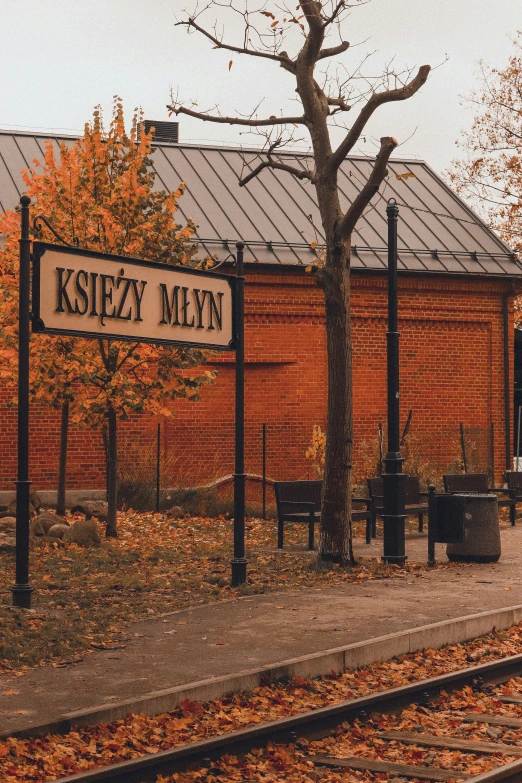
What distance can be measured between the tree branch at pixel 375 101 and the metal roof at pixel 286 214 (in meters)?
9.45

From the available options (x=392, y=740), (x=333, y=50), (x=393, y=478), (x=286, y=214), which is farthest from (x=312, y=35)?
(x=286, y=214)

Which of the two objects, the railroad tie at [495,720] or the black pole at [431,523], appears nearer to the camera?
the railroad tie at [495,720]

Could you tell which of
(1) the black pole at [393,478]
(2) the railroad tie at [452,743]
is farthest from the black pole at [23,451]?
(1) the black pole at [393,478]

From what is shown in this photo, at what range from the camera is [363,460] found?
2331 centimetres

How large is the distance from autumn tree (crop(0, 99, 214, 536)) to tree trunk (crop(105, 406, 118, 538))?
0.02 meters

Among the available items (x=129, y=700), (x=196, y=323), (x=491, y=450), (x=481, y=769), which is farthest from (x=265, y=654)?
(x=491, y=450)

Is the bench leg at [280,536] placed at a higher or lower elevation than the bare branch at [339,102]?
lower

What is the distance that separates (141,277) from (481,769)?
246 inches

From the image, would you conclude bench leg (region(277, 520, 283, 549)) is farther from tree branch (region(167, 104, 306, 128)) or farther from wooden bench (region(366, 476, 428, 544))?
tree branch (region(167, 104, 306, 128))

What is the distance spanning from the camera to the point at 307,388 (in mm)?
23141

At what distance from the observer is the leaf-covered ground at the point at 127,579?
884cm

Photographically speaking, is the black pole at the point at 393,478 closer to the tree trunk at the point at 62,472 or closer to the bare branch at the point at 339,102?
the bare branch at the point at 339,102

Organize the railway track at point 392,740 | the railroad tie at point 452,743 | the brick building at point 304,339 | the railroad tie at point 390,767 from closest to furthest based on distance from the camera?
Result: 1. the railway track at point 392,740
2. the railroad tie at point 390,767
3. the railroad tie at point 452,743
4. the brick building at point 304,339

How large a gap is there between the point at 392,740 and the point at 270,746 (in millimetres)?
792
